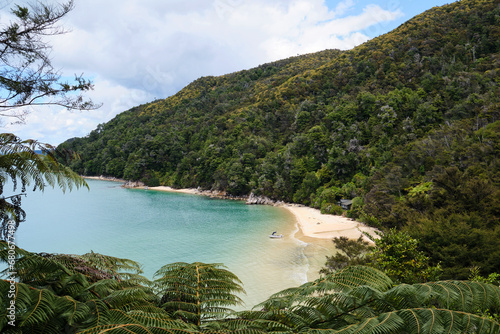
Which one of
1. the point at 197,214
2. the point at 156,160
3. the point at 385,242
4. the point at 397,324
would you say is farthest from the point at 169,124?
the point at 397,324

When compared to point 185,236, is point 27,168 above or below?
above

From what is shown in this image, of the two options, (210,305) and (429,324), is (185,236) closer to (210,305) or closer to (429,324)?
(210,305)

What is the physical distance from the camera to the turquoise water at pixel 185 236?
15.6m

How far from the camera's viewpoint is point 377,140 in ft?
112

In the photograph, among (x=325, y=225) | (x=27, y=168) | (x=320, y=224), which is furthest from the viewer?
(x=320, y=224)

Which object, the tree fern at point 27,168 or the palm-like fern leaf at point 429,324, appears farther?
the tree fern at point 27,168

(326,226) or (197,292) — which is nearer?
(197,292)

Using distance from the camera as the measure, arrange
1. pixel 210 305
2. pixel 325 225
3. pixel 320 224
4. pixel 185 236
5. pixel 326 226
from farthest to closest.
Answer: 1. pixel 320 224
2. pixel 325 225
3. pixel 326 226
4. pixel 185 236
5. pixel 210 305

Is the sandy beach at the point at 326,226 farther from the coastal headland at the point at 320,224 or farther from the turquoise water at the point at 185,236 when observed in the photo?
the turquoise water at the point at 185,236

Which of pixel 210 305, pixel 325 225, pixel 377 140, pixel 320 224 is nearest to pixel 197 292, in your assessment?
pixel 210 305

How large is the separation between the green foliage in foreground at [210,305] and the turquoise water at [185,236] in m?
8.48

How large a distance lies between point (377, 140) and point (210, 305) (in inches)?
1408

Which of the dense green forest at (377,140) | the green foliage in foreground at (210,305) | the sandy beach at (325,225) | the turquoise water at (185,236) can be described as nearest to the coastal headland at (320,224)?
the sandy beach at (325,225)

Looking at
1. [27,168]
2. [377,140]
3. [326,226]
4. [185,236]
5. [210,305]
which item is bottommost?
[326,226]
